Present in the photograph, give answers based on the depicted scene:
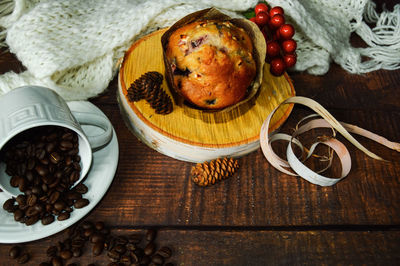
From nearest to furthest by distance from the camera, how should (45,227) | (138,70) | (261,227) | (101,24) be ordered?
(45,227) → (261,227) → (138,70) → (101,24)

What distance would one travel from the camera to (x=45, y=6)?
58.6 inches

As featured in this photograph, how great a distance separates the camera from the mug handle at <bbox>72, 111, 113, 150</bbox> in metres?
1.17

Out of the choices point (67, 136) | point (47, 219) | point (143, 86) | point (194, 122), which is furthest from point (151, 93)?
point (47, 219)

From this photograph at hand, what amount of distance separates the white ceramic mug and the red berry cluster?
28.6 inches

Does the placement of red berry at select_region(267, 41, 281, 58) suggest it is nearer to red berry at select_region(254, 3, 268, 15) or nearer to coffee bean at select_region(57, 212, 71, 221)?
red berry at select_region(254, 3, 268, 15)

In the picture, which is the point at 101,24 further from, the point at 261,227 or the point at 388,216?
the point at 388,216

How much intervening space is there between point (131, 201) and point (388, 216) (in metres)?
0.93

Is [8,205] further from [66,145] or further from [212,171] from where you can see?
[212,171]

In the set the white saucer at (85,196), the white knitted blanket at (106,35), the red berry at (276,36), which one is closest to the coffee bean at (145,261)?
the white saucer at (85,196)

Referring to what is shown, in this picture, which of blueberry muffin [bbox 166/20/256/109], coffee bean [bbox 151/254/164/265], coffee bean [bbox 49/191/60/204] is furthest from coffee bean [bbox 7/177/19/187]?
blueberry muffin [bbox 166/20/256/109]

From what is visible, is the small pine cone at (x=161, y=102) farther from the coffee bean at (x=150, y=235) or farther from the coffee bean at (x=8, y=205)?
the coffee bean at (x=8, y=205)

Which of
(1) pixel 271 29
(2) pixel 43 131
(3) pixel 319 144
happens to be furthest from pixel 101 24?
(3) pixel 319 144

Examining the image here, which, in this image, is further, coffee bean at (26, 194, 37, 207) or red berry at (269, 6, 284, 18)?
red berry at (269, 6, 284, 18)

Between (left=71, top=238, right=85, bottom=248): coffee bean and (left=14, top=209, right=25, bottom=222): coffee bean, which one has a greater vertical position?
(left=14, top=209, right=25, bottom=222): coffee bean
